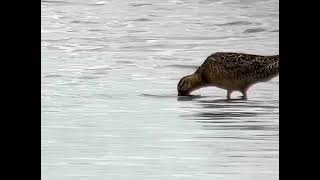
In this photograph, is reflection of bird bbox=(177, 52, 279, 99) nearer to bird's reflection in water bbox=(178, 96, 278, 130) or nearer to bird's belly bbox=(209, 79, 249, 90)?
bird's belly bbox=(209, 79, 249, 90)

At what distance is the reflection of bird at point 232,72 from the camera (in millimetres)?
3727

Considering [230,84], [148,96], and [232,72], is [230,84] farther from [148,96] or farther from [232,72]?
[148,96]

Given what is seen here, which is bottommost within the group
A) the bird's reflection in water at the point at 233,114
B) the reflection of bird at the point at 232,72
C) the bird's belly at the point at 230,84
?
the bird's reflection in water at the point at 233,114

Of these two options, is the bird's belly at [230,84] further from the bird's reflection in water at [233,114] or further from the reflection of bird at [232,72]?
the bird's reflection in water at [233,114]

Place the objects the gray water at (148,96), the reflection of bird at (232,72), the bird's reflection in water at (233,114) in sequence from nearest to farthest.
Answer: the gray water at (148,96) → the bird's reflection in water at (233,114) → the reflection of bird at (232,72)

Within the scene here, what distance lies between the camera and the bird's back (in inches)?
147

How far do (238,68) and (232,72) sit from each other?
0.20 ft

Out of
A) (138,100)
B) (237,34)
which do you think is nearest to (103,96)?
(138,100)

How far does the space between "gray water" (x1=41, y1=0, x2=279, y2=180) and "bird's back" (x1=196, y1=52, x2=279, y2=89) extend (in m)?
0.04

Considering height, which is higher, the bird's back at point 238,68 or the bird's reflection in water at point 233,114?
the bird's back at point 238,68

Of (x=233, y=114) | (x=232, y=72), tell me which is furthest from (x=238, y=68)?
(x=233, y=114)

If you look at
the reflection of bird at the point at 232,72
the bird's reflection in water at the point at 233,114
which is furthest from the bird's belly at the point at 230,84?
the bird's reflection in water at the point at 233,114

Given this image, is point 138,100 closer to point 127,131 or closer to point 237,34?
point 127,131

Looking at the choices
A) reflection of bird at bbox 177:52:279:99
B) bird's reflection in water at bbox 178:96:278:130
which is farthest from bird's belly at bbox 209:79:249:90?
bird's reflection in water at bbox 178:96:278:130
